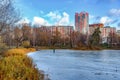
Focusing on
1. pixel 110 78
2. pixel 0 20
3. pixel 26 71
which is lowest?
pixel 110 78

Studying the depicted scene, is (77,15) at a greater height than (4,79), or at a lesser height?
greater

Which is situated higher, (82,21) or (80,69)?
(82,21)

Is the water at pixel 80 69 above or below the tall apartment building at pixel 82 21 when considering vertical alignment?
below

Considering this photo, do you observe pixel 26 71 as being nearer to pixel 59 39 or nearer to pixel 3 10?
pixel 3 10

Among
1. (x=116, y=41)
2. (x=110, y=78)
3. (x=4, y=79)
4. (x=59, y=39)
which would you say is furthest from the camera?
(x=116, y=41)

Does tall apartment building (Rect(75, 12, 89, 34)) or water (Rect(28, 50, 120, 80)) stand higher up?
tall apartment building (Rect(75, 12, 89, 34))

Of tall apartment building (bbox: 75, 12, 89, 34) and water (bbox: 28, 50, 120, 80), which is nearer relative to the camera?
water (bbox: 28, 50, 120, 80)

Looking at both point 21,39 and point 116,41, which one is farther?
point 116,41

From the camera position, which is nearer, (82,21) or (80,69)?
(80,69)

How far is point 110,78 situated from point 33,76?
6.76 metres

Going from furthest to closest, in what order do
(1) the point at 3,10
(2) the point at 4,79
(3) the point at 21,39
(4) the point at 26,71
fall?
(3) the point at 21,39
(1) the point at 3,10
(4) the point at 26,71
(2) the point at 4,79

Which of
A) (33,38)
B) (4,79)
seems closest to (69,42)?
(33,38)

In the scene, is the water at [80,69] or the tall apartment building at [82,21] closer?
the water at [80,69]

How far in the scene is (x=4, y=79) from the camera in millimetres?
9867
